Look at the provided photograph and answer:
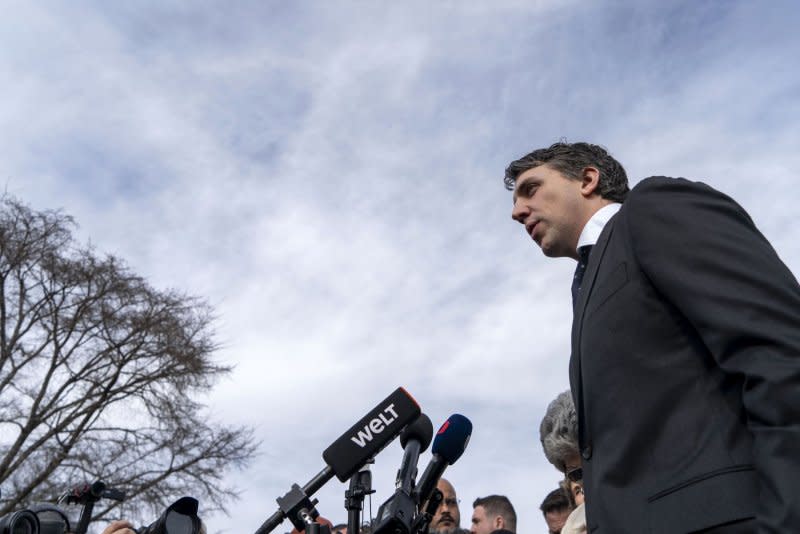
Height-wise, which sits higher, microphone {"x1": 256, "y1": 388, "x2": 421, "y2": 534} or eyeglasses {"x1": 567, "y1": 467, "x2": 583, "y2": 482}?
microphone {"x1": 256, "y1": 388, "x2": 421, "y2": 534}

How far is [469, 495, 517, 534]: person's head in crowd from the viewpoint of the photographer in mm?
7023

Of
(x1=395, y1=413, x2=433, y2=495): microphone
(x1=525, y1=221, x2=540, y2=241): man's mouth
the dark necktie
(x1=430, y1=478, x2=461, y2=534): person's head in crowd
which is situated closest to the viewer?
the dark necktie

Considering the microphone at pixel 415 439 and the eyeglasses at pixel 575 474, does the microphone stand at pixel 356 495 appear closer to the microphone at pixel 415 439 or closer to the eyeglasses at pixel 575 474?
the microphone at pixel 415 439

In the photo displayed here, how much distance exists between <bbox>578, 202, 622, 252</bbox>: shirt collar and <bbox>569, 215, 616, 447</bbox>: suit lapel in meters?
0.27

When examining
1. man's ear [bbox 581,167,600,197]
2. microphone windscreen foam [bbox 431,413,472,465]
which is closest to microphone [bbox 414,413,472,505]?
microphone windscreen foam [bbox 431,413,472,465]

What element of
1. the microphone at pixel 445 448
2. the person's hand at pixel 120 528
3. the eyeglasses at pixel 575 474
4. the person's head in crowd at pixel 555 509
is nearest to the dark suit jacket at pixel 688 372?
the microphone at pixel 445 448

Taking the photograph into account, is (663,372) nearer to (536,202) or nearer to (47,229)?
(536,202)

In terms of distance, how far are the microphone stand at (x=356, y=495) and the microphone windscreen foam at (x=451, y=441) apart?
0.29 metres

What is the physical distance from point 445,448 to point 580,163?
1172mm

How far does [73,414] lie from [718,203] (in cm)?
1721

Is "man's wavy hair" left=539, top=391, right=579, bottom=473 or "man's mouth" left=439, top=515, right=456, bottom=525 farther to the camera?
"man's mouth" left=439, top=515, right=456, bottom=525

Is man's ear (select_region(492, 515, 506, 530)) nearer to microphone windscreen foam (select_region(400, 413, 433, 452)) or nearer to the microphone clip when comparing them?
microphone windscreen foam (select_region(400, 413, 433, 452))

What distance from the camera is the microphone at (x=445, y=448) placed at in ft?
9.36

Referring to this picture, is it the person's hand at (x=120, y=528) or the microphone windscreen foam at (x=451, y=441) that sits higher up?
the person's hand at (x=120, y=528)
